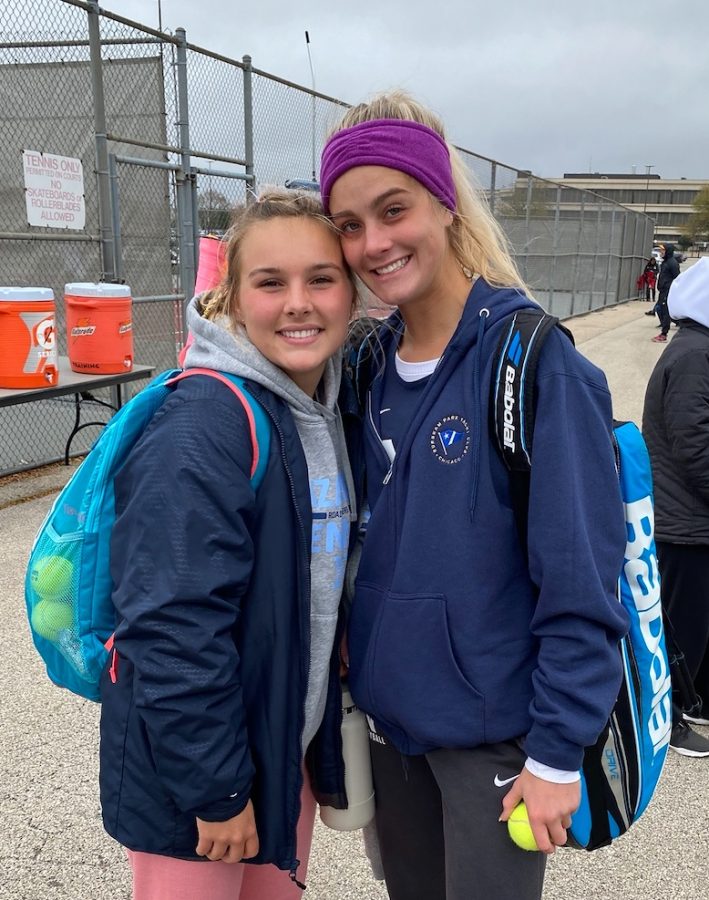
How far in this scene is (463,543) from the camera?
4.38ft

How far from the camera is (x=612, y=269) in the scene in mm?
22688

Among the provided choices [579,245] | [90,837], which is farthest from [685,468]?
[579,245]

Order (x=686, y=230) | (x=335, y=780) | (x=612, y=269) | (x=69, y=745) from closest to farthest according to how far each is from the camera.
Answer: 1. (x=335, y=780)
2. (x=69, y=745)
3. (x=612, y=269)
4. (x=686, y=230)

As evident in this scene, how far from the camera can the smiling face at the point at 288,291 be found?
1.44m

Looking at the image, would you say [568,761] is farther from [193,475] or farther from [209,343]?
[209,343]

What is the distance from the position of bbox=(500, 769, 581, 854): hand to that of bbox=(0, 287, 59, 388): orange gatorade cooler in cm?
413

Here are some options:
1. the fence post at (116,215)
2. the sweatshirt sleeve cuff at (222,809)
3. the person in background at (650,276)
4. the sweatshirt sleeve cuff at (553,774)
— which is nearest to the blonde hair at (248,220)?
the sweatshirt sleeve cuff at (222,809)

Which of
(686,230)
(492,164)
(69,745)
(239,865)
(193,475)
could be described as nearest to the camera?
(193,475)

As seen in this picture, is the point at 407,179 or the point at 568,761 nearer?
the point at 568,761

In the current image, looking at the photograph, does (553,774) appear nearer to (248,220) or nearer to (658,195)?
(248,220)

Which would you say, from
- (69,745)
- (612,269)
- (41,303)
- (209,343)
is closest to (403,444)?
(209,343)

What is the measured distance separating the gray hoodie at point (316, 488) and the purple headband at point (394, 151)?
39 centimetres

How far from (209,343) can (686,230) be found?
101029 millimetres

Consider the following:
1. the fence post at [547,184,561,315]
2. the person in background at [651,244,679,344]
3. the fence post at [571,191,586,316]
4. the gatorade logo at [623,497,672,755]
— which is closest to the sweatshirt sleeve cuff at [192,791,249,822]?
the gatorade logo at [623,497,672,755]
